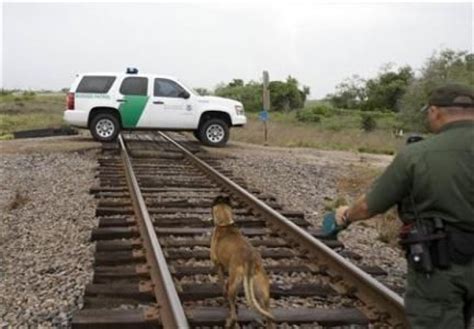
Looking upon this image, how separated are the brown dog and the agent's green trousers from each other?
1.29m

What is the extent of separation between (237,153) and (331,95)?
5923 cm

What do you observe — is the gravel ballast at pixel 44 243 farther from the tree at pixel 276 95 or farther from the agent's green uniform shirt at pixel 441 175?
the tree at pixel 276 95

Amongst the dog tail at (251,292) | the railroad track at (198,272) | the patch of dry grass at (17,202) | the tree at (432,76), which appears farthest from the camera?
the tree at (432,76)

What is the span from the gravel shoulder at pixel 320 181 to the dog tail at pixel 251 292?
6.03 ft

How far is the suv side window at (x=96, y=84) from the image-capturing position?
59.6 feet

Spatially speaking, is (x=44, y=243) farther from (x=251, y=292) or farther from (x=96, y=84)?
(x=96, y=84)

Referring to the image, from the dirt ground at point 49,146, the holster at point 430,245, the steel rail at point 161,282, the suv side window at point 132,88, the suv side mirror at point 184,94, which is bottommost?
the steel rail at point 161,282

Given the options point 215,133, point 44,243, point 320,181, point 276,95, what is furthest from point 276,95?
point 44,243

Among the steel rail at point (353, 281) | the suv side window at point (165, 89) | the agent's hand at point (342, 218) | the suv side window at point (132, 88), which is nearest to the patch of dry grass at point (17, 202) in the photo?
the steel rail at point (353, 281)

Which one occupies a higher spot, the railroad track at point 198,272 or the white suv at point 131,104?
the white suv at point 131,104

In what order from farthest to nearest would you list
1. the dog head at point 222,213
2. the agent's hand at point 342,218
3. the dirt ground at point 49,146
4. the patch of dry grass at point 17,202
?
1. the dirt ground at point 49,146
2. the patch of dry grass at point 17,202
3. the dog head at point 222,213
4. the agent's hand at point 342,218

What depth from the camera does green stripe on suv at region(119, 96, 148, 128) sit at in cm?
1819

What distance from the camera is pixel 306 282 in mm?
5996

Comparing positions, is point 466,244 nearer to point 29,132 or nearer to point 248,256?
point 248,256
